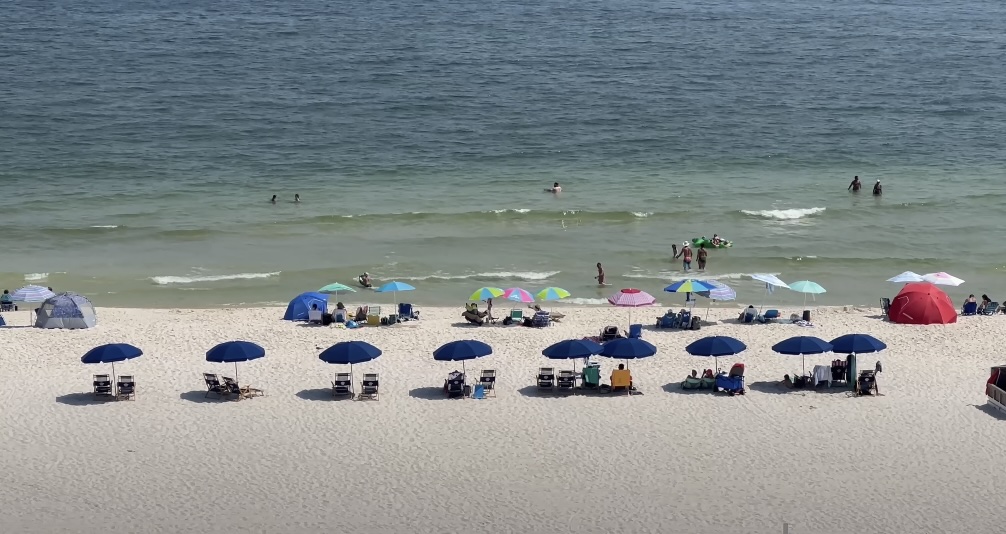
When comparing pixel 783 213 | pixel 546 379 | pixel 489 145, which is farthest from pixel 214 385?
pixel 489 145

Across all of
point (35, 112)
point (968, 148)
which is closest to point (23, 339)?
point (35, 112)

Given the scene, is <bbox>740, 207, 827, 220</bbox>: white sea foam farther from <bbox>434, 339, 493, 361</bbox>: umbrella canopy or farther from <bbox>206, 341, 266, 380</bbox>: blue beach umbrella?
<bbox>206, 341, 266, 380</bbox>: blue beach umbrella

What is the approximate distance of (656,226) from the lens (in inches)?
1663

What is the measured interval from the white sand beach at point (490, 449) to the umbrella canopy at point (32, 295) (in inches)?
97.4

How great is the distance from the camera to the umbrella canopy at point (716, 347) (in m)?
24.2

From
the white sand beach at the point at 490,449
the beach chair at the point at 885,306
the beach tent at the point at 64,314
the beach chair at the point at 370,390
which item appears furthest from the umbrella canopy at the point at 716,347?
the beach tent at the point at 64,314

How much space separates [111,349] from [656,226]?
2265cm

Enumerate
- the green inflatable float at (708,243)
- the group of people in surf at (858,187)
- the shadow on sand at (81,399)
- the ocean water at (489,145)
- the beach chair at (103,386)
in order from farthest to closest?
the group of people in surf at (858,187) → the green inflatable float at (708,243) → the ocean water at (489,145) → the beach chair at (103,386) → the shadow on sand at (81,399)

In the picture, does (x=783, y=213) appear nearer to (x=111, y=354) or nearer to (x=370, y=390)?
(x=370, y=390)

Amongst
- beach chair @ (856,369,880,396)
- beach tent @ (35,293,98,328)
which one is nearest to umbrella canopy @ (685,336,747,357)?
beach chair @ (856,369,880,396)

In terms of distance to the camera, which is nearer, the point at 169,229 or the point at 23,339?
the point at 23,339

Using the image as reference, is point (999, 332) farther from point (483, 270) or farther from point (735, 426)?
point (483, 270)

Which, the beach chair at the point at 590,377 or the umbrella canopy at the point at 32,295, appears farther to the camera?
the umbrella canopy at the point at 32,295

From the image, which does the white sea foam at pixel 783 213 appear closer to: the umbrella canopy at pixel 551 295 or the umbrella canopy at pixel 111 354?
the umbrella canopy at pixel 551 295
